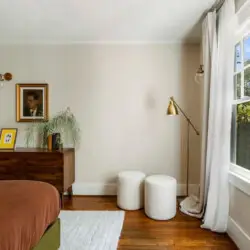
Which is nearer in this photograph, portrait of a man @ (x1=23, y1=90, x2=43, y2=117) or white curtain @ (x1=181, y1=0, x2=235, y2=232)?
white curtain @ (x1=181, y1=0, x2=235, y2=232)

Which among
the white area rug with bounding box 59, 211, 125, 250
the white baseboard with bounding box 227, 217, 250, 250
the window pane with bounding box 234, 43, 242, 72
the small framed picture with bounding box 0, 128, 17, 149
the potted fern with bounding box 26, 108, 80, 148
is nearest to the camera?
the white baseboard with bounding box 227, 217, 250, 250

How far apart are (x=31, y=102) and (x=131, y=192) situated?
6.85 ft

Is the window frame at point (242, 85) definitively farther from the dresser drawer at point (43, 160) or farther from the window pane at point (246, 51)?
the dresser drawer at point (43, 160)

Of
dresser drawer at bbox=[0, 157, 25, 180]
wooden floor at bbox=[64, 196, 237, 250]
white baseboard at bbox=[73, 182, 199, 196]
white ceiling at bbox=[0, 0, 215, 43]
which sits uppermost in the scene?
white ceiling at bbox=[0, 0, 215, 43]

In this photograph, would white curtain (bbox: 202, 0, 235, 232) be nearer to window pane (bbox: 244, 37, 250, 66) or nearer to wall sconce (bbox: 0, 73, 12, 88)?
window pane (bbox: 244, 37, 250, 66)

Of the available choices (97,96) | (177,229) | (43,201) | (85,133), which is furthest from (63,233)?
(97,96)

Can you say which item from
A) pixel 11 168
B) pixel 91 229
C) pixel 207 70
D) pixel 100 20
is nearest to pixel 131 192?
pixel 91 229

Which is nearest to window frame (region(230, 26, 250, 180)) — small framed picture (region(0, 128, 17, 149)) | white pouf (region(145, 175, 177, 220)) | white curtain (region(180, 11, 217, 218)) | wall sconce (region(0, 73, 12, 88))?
white curtain (region(180, 11, 217, 218))

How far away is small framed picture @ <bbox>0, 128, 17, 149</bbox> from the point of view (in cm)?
376

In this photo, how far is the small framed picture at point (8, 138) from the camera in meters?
3.76

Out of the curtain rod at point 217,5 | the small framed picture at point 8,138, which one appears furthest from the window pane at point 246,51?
the small framed picture at point 8,138

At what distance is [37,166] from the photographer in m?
3.38

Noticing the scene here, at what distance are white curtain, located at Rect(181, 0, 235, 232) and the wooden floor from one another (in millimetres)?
172

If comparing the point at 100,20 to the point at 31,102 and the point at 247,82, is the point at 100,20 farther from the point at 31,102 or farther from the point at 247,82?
the point at 247,82
